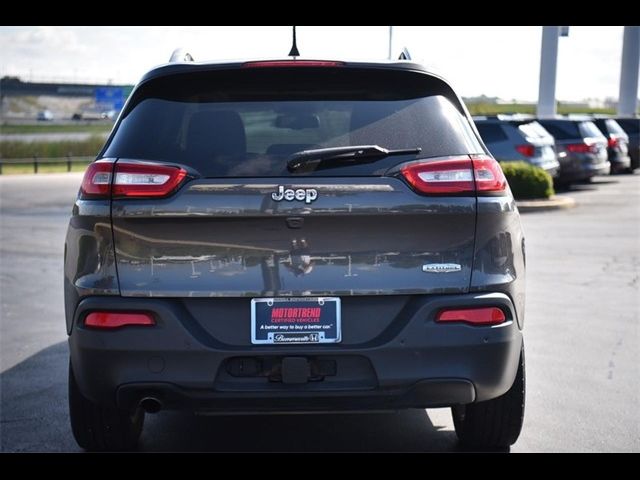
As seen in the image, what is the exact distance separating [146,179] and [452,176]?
1.21m

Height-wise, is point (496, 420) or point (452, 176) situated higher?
point (452, 176)

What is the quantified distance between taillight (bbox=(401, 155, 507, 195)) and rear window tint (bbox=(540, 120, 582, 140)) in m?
22.3

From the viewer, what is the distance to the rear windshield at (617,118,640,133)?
1390 inches

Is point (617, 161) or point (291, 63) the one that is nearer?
point (291, 63)

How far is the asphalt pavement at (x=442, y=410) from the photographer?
5.21 meters

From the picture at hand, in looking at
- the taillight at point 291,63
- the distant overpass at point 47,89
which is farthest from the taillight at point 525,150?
the distant overpass at point 47,89

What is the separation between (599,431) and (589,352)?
206 centimetres

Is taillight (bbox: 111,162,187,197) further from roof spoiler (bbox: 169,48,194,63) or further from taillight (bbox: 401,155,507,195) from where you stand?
taillight (bbox: 401,155,507,195)

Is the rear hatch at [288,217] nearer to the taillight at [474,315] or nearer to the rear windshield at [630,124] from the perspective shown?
the taillight at [474,315]

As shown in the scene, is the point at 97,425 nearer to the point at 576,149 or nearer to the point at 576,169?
the point at 576,169

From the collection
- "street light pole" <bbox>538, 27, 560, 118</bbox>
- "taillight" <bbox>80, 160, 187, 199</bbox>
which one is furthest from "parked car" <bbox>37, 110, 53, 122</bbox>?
"taillight" <bbox>80, 160, 187, 199</bbox>

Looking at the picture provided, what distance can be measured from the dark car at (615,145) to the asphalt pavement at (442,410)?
1805 centimetres

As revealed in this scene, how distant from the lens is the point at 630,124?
35562 mm

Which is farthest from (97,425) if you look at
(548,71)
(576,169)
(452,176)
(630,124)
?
(630,124)
